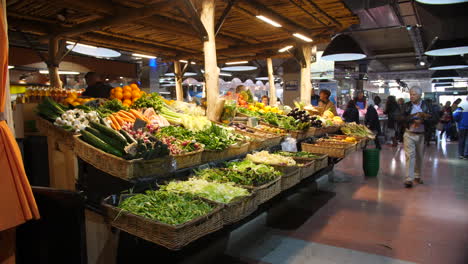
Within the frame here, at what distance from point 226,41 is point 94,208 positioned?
7274mm

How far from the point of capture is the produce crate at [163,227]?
2168 mm

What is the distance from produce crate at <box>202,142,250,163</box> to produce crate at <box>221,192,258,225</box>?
2.52 ft

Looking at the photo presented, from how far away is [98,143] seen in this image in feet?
9.01

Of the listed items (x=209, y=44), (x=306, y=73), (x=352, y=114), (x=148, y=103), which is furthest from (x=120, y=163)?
(x=352, y=114)

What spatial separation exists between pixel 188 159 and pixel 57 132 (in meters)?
1.34

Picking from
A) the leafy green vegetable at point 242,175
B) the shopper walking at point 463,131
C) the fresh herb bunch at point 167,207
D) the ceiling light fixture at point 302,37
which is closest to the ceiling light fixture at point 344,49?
the ceiling light fixture at point 302,37

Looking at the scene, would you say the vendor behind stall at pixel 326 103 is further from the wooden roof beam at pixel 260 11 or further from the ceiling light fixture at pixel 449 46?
the ceiling light fixture at pixel 449 46

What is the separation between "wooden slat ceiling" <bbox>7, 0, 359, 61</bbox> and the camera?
19.7 feet

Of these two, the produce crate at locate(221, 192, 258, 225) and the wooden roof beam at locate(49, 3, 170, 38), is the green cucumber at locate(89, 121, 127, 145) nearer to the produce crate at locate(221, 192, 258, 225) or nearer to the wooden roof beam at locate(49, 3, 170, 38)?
the produce crate at locate(221, 192, 258, 225)

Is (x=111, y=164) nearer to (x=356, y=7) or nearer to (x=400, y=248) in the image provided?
(x=400, y=248)

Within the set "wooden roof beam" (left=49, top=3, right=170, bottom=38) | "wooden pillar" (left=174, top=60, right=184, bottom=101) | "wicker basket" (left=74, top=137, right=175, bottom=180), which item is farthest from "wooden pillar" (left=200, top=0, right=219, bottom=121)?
"wooden pillar" (left=174, top=60, right=184, bottom=101)

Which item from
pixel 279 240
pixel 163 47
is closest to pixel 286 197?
pixel 279 240

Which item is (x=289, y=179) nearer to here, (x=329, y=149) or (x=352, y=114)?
(x=329, y=149)

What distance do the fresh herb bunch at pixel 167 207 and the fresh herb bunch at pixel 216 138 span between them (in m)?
0.90
